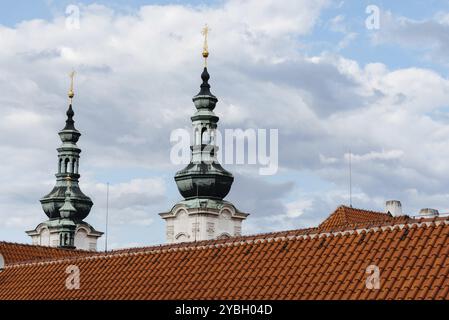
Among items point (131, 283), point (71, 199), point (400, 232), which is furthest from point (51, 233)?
point (400, 232)

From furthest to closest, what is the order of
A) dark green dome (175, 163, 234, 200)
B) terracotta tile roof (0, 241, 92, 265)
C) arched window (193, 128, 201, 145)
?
1. arched window (193, 128, 201, 145)
2. dark green dome (175, 163, 234, 200)
3. terracotta tile roof (0, 241, 92, 265)

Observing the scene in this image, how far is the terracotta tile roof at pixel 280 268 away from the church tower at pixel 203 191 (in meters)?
45.5

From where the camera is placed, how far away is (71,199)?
9206 cm

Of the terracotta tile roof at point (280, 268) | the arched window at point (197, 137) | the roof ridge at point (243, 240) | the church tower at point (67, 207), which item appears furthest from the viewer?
the church tower at point (67, 207)

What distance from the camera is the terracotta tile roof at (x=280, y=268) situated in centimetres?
2322

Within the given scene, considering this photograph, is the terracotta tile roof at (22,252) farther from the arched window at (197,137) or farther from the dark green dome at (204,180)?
the arched window at (197,137)

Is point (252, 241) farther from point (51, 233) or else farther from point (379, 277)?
point (51, 233)

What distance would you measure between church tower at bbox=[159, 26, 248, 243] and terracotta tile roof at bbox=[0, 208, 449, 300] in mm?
45486

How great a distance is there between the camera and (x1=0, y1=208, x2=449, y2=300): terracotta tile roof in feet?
76.2

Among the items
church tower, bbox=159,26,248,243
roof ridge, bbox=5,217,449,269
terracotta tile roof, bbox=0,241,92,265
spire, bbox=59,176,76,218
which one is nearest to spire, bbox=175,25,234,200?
church tower, bbox=159,26,248,243

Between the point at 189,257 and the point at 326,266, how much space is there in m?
5.34

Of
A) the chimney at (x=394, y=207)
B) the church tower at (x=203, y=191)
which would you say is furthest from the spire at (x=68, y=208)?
the chimney at (x=394, y=207)

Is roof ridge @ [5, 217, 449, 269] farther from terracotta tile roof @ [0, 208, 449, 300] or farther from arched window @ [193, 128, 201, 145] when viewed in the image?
arched window @ [193, 128, 201, 145]

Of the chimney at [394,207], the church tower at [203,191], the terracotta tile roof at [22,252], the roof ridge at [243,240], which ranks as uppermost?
the church tower at [203,191]
